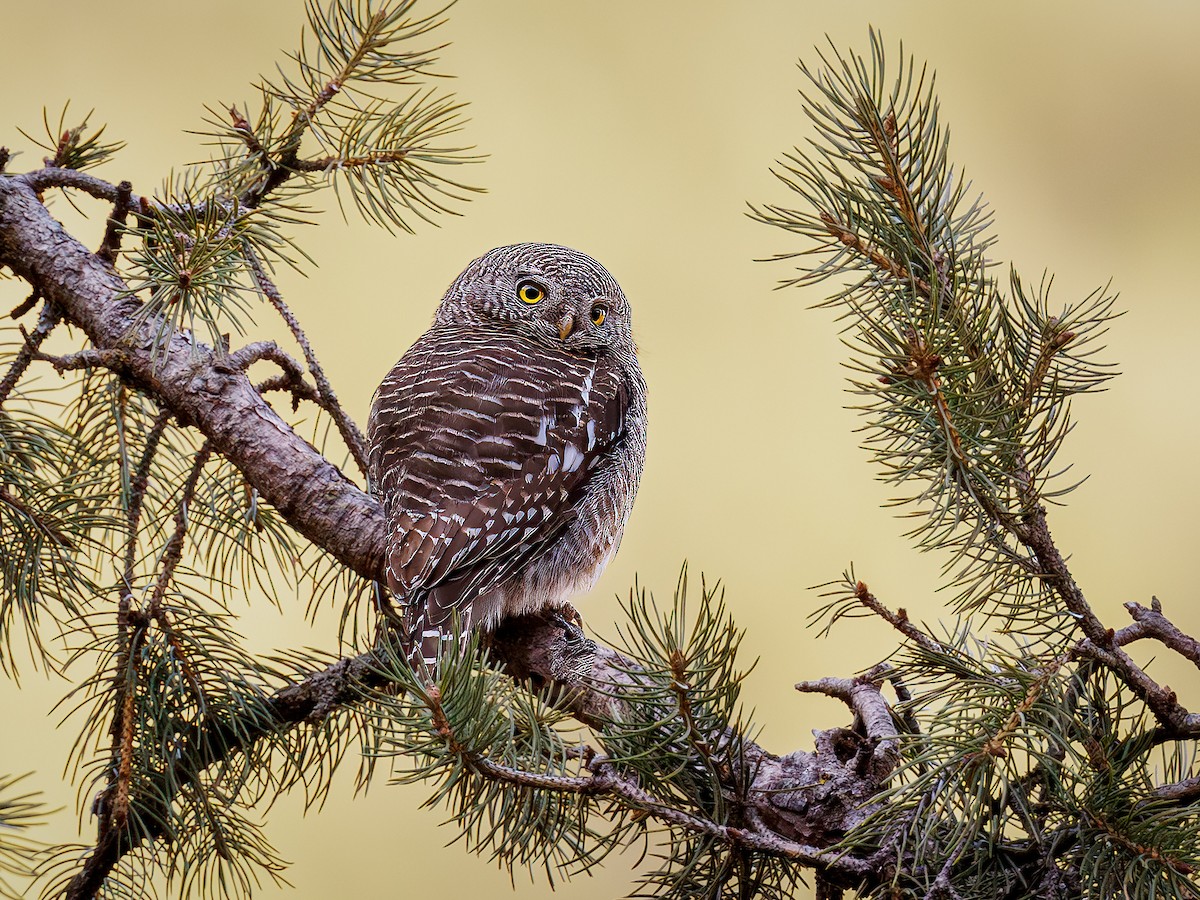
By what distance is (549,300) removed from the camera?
1896 millimetres

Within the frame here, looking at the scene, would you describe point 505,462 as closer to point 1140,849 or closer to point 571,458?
point 571,458

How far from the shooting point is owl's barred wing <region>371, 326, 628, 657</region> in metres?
1.31

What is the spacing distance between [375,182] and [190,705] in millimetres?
639

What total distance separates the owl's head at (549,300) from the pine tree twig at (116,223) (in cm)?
74

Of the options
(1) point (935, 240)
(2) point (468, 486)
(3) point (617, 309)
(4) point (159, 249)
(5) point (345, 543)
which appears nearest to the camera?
(1) point (935, 240)

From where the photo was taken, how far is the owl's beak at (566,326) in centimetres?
183

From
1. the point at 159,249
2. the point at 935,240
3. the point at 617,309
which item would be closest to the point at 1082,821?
the point at 935,240

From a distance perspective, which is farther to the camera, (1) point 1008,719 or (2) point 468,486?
(2) point 468,486

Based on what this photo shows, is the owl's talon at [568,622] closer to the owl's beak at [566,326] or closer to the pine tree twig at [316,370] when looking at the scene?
the pine tree twig at [316,370]

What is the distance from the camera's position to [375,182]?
51.3 inches

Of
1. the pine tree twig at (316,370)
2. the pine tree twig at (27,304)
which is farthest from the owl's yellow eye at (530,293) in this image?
the pine tree twig at (27,304)

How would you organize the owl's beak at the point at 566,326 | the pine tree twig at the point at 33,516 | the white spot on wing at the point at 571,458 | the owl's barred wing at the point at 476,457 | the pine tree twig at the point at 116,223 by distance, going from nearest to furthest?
the pine tree twig at the point at 33,516 < the pine tree twig at the point at 116,223 < the owl's barred wing at the point at 476,457 < the white spot on wing at the point at 571,458 < the owl's beak at the point at 566,326

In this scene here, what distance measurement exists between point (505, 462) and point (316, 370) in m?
0.29

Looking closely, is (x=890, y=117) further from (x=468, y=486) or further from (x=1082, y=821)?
(x=468, y=486)
